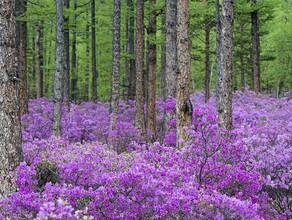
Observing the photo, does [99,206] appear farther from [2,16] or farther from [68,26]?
[68,26]

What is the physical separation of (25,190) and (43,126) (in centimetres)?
995

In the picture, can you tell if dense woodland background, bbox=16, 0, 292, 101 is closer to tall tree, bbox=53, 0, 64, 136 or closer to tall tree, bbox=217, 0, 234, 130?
tall tree, bbox=53, 0, 64, 136

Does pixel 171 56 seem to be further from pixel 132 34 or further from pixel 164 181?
pixel 132 34

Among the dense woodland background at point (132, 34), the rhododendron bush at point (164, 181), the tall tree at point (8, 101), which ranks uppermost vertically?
the dense woodland background at point (132, 34)

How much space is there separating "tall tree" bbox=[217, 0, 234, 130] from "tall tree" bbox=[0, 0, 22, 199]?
5938 mm

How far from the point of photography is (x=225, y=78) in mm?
10086

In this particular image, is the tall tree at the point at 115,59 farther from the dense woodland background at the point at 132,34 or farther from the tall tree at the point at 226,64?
the tall tree at the point at 226,64

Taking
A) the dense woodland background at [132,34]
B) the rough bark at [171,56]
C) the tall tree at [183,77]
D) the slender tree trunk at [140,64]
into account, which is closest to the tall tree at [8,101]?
the tall tree at [183,77]

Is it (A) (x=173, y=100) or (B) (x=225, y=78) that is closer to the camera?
(B) (x=225, y=78)

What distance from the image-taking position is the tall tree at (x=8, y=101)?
597 centimetres

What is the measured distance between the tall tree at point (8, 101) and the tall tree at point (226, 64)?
5.94 m

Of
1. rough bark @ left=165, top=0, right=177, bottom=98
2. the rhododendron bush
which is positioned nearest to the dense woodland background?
rough bark @ left=165, top=0, right=177, bottom=98

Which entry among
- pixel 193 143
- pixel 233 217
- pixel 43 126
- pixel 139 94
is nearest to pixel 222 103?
pixel 193 143

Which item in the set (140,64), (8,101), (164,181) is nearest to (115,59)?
(140,64)
